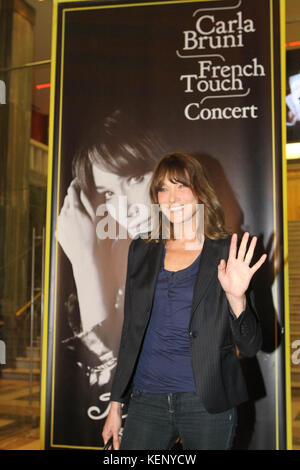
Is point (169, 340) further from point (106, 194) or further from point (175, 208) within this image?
point (106, 194)

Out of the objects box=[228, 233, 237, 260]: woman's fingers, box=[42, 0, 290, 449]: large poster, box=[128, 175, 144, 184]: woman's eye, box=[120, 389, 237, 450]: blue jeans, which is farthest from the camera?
box=[128, 175, 144, 184]: woman's eye

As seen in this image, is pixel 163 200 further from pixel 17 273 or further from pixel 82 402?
pixel 17 273

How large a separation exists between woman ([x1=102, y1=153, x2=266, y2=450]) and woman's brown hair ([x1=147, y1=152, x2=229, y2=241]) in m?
0.09

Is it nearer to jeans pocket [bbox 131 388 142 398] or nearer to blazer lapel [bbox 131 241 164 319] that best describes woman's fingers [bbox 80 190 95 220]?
blazer lapel [bbox 131 241 164 319]

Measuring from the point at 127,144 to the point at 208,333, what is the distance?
1.64 m

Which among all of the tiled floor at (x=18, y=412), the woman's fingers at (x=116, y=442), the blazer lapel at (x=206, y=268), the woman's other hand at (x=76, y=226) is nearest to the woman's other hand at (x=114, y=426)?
the woman's fingers at (x=116, y=442)

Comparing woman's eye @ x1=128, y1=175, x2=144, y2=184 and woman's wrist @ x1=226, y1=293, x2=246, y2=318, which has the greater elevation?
woman's eye @ x1=128, y1=175, x2=144, y2=184

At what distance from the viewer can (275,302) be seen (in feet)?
9.12

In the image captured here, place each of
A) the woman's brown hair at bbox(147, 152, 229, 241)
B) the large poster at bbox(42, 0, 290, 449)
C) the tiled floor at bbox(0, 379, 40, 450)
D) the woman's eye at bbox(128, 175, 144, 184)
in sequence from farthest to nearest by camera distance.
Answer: the tiled floor at bbox(0, 379, 40, 450) < the woman's eye at bbox(128, 175, 144, 184) < the large poster at bbox(42, 0, 290, 449) < the woman's brown hair at bbox(147, 152, 229, 241)

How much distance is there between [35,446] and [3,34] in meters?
2.89

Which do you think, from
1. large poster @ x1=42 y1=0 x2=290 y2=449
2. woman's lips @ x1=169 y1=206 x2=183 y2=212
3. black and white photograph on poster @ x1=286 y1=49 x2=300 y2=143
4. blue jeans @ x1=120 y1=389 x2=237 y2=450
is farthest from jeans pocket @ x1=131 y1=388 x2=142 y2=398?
black and white photograph on poster @ x1=286 y1=49 x2=300 y2=143

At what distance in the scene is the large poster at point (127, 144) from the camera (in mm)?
2904

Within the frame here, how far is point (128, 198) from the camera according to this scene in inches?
119

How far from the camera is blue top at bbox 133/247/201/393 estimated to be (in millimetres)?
1698
